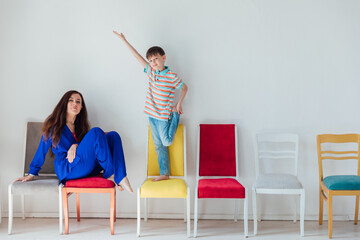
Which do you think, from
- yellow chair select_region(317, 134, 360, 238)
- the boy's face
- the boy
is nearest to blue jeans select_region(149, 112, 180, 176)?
the boy

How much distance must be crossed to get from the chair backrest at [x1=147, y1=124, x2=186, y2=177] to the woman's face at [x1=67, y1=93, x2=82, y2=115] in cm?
70

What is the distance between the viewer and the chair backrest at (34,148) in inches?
135

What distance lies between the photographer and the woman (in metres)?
3.10

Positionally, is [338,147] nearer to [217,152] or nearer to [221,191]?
[217,152]

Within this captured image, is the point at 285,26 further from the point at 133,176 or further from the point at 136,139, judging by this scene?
the point at 133,176

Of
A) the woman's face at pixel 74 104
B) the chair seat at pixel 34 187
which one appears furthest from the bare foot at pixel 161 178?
the woman's face at pixel 74 104

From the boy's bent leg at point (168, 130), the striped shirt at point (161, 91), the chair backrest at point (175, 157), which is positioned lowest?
the chair backrest at point (175, 157)

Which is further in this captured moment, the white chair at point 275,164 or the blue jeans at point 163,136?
the blue jeans at point 163,136

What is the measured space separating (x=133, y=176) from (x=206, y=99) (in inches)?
40.2

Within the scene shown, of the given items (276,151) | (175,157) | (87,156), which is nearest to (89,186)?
(87,156)

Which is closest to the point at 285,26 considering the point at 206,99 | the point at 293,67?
the point at 293,67

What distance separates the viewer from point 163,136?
3340mm

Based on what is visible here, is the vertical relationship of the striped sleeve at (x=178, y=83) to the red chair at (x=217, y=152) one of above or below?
above

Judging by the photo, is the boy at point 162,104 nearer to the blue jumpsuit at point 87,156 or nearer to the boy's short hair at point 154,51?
the boy's short hair at point 154,51
